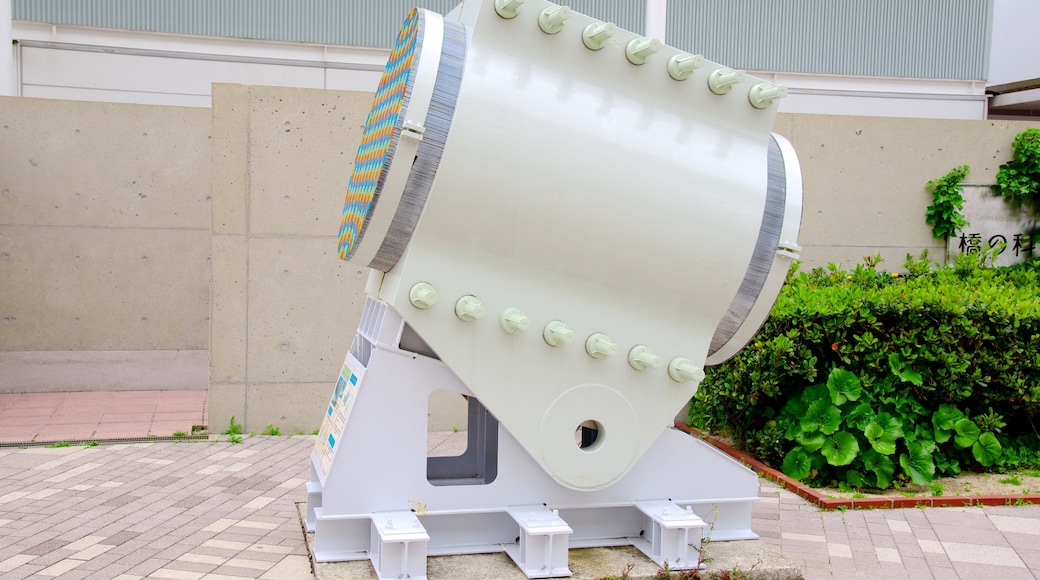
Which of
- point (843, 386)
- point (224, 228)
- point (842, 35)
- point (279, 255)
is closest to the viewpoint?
point (843, 386)

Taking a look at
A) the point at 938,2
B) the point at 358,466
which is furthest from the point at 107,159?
the point at 938,2

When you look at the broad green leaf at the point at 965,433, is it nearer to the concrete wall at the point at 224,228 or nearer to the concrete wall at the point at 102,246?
the concrete wall at the point at 224,228

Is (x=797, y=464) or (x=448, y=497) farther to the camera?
(x=797, y=464)

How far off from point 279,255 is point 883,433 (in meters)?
4.00

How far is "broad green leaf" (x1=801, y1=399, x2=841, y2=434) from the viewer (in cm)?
537

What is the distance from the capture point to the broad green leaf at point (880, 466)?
5.28 m

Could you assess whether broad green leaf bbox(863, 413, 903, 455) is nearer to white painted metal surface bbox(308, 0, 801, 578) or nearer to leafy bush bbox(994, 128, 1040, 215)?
white painted metal surface bbox(308, 0, 801, 578)

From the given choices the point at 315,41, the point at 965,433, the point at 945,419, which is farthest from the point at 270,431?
the point at 315,41

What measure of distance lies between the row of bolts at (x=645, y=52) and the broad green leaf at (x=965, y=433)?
2716 mm

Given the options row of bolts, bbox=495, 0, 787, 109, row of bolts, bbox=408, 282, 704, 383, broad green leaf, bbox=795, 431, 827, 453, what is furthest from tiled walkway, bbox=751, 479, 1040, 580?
row of bolts, bbox=495, 0, 787, 109

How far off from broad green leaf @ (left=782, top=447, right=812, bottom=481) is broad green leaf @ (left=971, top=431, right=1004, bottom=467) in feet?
3.40

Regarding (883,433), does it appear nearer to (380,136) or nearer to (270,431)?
(380,136)

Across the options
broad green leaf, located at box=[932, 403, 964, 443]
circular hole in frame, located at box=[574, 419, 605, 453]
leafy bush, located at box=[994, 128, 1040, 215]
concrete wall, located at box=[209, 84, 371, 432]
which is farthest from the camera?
leafy bush, located at box=[994, 128, 1040, 215]

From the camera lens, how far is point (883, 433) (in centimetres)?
530
